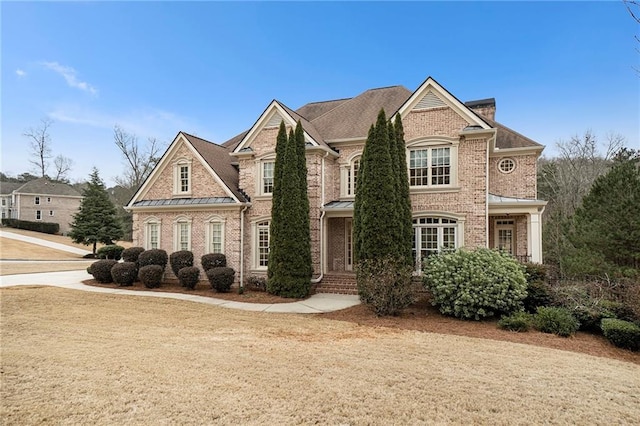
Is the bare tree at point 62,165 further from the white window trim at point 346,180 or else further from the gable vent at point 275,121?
the white window trim at point 346,180

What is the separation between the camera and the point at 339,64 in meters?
21.8

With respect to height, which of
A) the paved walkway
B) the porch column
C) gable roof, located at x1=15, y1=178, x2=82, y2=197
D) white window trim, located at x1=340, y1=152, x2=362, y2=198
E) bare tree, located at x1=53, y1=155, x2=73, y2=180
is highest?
bare tree, located at x1=53, y1=155, x2=73, y2=180

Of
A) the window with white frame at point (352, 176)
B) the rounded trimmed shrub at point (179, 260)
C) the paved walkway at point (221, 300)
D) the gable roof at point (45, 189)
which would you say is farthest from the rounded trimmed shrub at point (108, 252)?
the gable roof at point (45, 189)

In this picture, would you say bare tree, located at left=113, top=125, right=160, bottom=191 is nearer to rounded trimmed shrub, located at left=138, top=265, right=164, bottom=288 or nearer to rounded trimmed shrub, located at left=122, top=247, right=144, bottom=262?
rounded trimmed shrub, located at left=122, top=247, right=144, bottom=262

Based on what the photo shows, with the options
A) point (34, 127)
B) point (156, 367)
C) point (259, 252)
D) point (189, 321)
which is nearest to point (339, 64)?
point (259, 252)

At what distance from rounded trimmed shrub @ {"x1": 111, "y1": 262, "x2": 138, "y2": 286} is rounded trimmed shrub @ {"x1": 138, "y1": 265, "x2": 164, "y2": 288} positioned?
0.85 meters

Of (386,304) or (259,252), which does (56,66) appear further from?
(386,304)

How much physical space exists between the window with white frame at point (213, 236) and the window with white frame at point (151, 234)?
120 inches

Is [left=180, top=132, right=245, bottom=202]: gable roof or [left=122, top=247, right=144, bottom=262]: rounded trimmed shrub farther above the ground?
[left=180, top=132, right=245, bottom=202]: gable roof

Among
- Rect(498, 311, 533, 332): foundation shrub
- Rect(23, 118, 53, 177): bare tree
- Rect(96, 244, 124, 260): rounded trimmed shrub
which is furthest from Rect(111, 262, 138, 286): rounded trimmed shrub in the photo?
Rect(23, 118, 53, 177): bare tree

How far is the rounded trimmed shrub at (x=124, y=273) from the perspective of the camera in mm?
16156

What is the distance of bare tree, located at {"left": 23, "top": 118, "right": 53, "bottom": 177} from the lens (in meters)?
53.3

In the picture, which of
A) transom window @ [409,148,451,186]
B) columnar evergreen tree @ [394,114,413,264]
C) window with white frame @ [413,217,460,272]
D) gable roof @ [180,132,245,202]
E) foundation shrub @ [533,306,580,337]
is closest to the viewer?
foundation shrub @ [533,306,580,337]

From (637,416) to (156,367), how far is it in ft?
23.5
